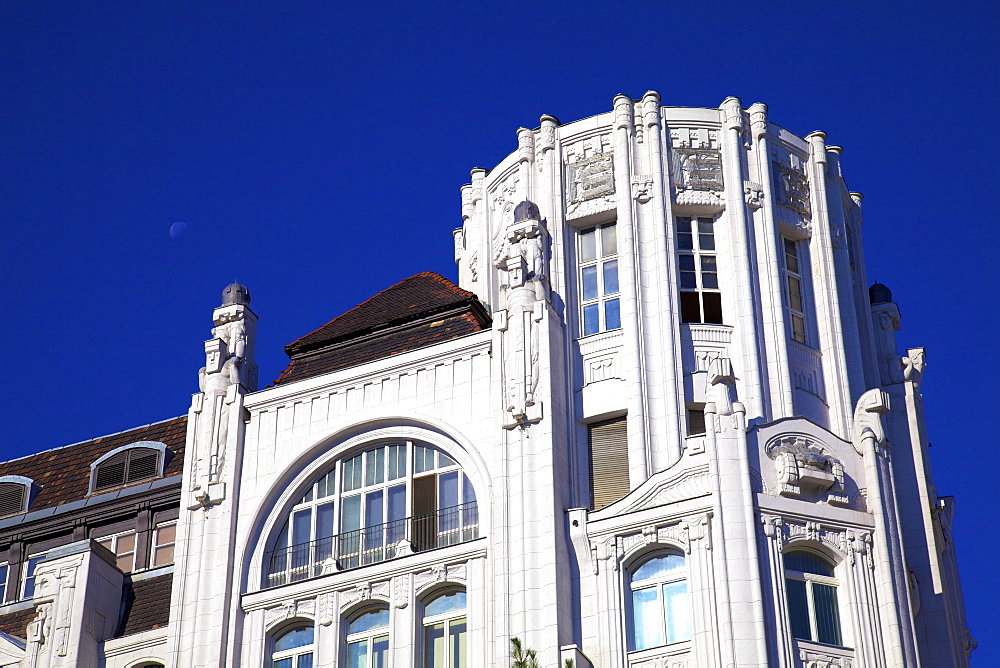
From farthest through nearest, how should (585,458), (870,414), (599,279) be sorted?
(599,279) → (585,458) → (870,414)

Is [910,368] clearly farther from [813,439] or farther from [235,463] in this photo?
[235,463]

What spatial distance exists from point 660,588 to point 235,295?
15.1 metres

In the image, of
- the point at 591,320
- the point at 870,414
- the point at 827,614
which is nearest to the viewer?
the point at 827,614

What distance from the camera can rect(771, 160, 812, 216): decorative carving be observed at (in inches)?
1631

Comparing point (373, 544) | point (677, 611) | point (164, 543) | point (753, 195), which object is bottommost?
point (677, 611)

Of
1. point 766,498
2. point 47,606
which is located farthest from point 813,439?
point 47,606

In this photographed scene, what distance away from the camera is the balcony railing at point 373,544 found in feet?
122

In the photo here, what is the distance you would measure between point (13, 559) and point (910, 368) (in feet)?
80.1

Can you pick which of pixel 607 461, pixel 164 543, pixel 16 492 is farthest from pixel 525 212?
pixel 16 492

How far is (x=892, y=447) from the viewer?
40156 millimetres

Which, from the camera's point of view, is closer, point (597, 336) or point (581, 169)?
point (597, 336)

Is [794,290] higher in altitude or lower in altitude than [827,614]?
higher

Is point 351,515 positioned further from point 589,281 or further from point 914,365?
point 914,365

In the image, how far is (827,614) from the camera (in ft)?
111
